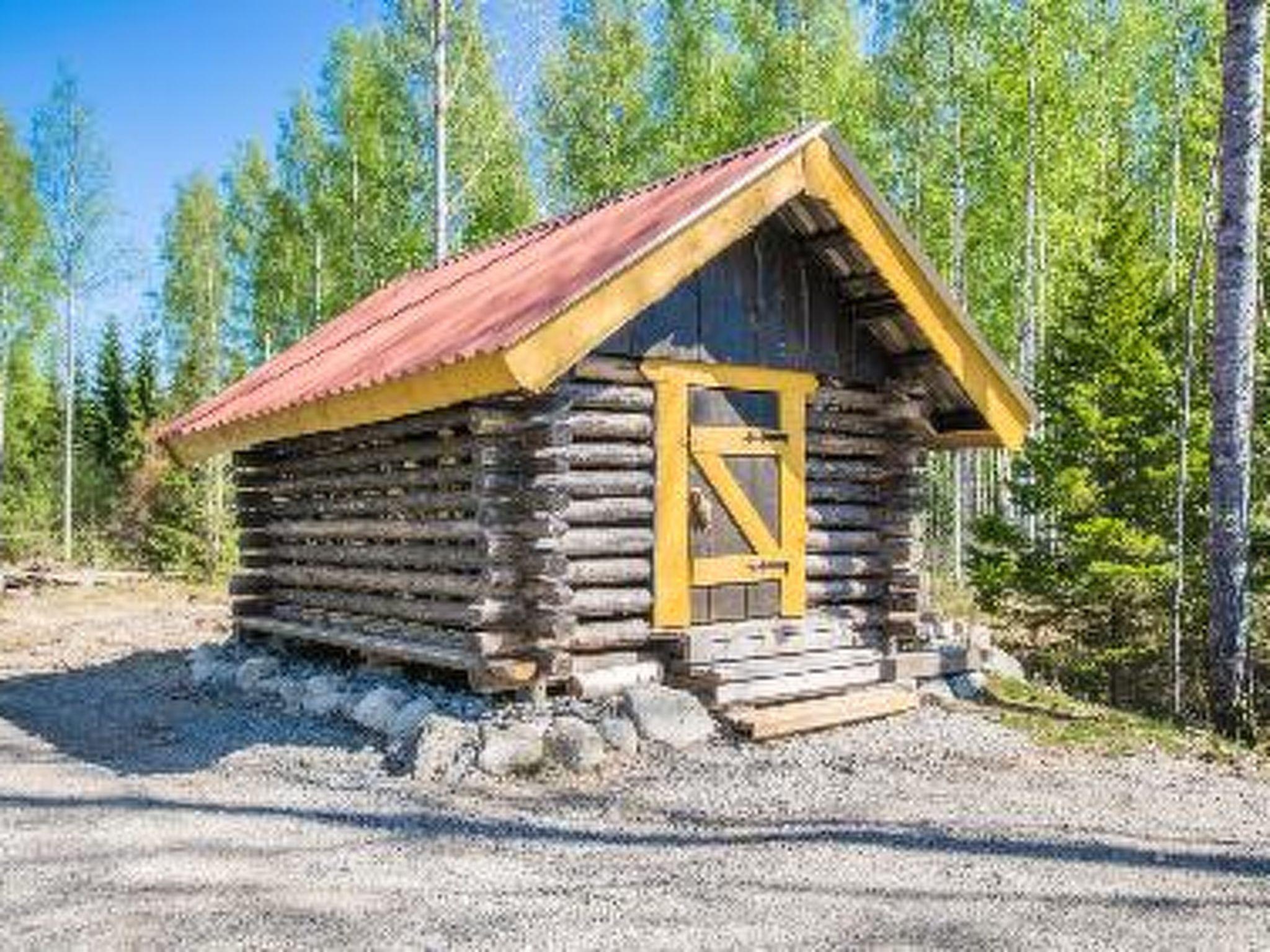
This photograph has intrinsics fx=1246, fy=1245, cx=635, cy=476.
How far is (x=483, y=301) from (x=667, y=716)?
10.5ft

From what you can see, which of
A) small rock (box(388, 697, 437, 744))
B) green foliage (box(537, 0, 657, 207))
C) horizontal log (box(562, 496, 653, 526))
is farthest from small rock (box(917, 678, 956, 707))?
green foliage (box(537, 0, 657, 207))

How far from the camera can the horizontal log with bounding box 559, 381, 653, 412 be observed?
27.8ft

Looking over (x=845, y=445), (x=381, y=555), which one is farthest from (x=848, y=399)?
(x=381, y=555)

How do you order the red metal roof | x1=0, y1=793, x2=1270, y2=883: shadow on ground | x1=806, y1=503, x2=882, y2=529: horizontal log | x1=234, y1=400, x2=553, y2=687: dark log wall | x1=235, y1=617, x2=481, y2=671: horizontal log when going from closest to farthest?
x1=0, y1=793, x2=1270, y2=883: shadow on ground, the red metal roof, x1=234, y1=400, x2=553, y2=687: dark log wall, x1=235, y1=617, x2=481, y2=671: horizontal log, x1=806, y1=503, x2=882, y2=529: horizontal log

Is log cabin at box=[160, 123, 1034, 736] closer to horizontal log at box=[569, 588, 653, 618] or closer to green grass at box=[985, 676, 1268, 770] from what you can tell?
horizontal log at box=[569, 588, 653, 618]

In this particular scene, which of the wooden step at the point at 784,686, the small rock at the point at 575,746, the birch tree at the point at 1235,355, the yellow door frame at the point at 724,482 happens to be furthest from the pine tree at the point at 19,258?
the birch tree at the point at 1235,355

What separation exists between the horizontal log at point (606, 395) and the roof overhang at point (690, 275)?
0.64m

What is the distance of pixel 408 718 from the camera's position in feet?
27.5

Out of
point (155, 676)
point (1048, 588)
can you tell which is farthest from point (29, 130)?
point (1048, 588)


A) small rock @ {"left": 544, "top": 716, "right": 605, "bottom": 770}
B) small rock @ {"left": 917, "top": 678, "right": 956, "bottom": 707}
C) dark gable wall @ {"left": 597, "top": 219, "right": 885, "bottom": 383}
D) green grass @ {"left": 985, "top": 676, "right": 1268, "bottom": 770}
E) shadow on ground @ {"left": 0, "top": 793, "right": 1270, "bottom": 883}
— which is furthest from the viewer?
small rock @ {"left": 917, "top": 678, "right": 956, "bottom": 707}

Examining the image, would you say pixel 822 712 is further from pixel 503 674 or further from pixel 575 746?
pixel 503 674

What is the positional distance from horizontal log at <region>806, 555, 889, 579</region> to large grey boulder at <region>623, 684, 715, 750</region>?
1883 millimetres

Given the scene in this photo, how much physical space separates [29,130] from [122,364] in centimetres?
1066

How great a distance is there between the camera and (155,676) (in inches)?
480
